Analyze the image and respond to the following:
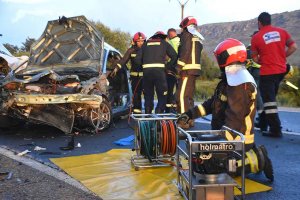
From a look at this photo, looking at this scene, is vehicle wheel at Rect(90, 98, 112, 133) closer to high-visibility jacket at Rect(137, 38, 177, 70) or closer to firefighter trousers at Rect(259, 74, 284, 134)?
high-visibility jacket at Rect(137, 38, 177, 70)

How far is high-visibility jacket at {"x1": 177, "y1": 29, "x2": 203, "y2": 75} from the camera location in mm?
8336

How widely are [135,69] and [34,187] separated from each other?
550cm

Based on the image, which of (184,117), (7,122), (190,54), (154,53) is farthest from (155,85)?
(184,117)

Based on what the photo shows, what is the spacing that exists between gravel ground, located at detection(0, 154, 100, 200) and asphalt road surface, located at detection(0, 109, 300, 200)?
59 centimetres

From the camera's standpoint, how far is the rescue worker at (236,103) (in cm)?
451

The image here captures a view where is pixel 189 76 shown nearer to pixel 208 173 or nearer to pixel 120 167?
pixel 120 167

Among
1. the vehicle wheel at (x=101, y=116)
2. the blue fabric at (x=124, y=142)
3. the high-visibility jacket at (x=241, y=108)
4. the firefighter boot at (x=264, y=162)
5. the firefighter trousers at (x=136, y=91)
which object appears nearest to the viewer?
the high-visibility jacket at (x=241, y=108)

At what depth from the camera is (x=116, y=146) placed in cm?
719

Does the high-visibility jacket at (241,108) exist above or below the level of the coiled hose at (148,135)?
above

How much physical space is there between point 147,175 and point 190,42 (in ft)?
12.5

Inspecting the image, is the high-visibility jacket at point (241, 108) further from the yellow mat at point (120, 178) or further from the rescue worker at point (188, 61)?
the rescue worker at point (188, 61)

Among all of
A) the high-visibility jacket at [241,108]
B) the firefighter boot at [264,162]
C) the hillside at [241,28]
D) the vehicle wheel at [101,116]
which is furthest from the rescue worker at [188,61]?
the hillside at [241,28]

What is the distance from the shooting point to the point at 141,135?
17.1 feet

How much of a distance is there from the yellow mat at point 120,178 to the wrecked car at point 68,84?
1578mm
